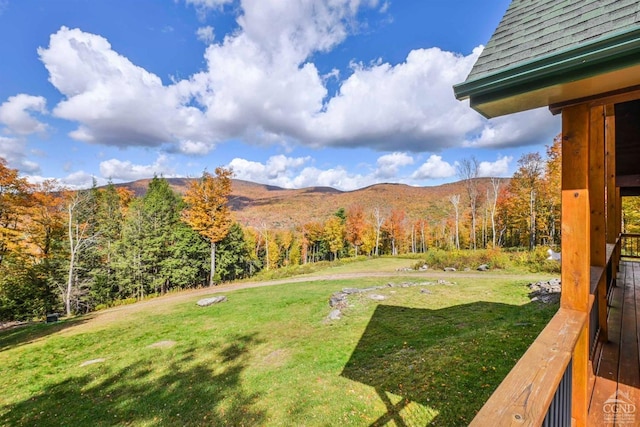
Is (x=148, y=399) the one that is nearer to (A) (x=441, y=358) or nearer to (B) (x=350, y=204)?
(A) (x=441, y=358)

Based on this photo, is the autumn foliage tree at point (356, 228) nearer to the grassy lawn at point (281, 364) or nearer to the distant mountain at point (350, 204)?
the distant mountain at point (350, 204)

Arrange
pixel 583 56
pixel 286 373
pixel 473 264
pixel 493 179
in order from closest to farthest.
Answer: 1. pixel 583 56
2. pixel 286 373
3. pixel 473 264
4. pixel 493 179

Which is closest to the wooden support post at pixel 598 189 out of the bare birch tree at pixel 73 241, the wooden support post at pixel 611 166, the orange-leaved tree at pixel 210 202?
the wooden support post at pixel 611 166

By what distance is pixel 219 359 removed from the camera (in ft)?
22.3

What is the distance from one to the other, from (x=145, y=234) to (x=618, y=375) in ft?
78.7

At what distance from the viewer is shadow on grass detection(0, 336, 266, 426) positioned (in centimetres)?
464

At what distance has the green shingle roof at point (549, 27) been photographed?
1.49 metres

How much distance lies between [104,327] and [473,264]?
A: 1799 cm

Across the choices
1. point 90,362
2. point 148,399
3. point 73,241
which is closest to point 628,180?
point 148,399

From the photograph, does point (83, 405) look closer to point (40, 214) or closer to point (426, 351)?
point (426, 351)

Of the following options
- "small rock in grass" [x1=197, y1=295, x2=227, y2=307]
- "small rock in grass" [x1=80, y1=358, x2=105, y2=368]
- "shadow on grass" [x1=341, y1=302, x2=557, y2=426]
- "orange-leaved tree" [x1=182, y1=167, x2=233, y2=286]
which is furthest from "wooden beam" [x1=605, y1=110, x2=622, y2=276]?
"orange-leaved tree" [x1=182, y1=167, x2=233, y2=286]

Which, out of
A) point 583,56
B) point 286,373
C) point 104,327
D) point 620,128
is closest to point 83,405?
point 286,373

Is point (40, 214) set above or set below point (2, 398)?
above

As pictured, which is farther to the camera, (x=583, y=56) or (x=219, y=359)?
(x=219, y=359)
